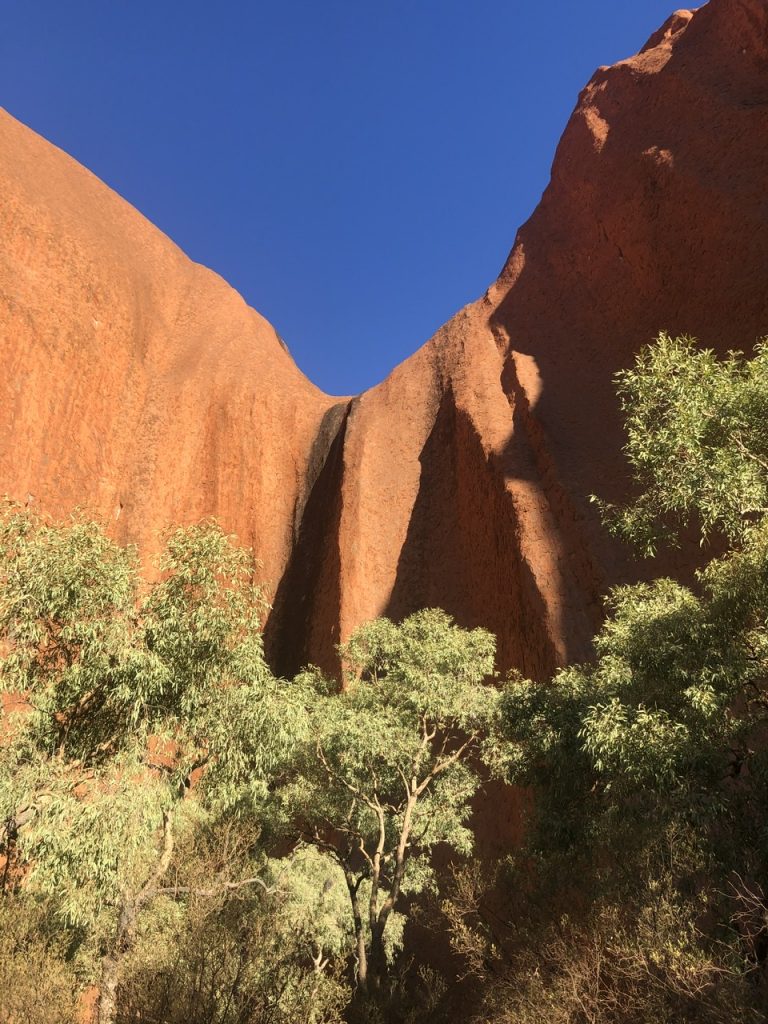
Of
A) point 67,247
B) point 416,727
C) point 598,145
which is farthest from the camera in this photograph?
point 67,247

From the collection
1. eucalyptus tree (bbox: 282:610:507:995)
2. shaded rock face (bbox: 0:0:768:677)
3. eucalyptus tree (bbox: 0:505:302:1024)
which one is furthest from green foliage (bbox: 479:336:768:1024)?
shaded rock face (bbox: 0:0:768:677)

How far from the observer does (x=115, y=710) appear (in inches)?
386

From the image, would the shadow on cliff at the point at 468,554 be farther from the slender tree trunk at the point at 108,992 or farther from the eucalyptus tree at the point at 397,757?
the slender tree trunk at the point at 108,992

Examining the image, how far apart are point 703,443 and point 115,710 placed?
9.74m

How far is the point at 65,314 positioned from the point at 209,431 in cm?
952

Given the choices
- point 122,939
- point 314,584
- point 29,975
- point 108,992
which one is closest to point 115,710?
point 122,939

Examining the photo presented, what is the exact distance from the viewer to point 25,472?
29953 mm

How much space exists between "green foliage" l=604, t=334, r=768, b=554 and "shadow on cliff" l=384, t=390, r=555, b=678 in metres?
11.4

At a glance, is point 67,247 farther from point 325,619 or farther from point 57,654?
point 57,654

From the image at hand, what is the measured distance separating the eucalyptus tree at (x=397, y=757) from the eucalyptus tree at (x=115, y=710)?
2406mm

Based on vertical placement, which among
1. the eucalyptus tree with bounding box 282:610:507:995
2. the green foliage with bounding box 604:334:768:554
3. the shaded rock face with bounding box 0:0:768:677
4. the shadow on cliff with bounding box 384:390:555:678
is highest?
the shaded rock face with bounding box 0:0:768:677

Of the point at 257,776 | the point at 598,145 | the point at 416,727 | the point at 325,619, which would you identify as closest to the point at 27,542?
the point at 257,776

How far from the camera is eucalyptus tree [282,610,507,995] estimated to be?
13.3 meters

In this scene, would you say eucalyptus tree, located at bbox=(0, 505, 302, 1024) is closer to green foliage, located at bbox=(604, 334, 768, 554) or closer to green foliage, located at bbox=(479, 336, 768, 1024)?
green foliage, located at bbox=(479, 336, 768, 1024)
